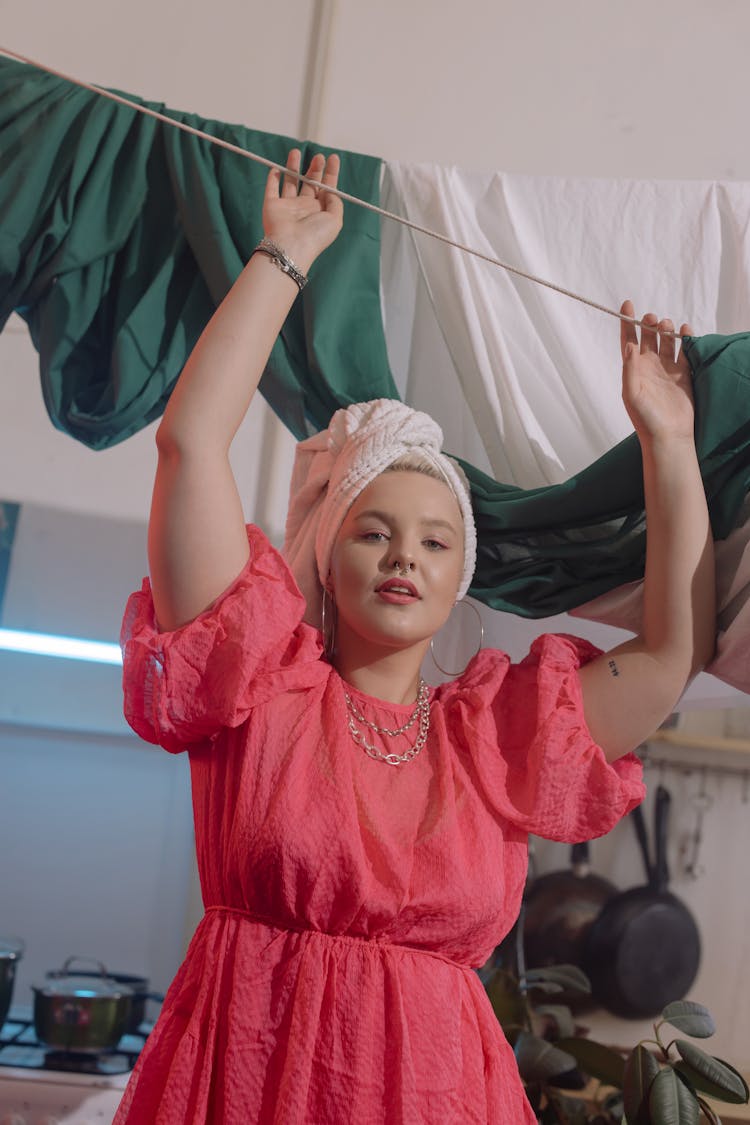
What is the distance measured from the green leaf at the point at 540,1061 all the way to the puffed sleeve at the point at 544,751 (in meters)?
0.81

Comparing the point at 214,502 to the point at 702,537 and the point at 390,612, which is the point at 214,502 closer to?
the point at 390,612

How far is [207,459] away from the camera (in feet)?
3.68

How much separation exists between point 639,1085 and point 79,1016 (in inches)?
35.8

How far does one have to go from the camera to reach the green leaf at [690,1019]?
63.4 inches

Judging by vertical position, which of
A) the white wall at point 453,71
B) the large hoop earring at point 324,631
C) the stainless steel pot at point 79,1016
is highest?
the white wall at point 453,71

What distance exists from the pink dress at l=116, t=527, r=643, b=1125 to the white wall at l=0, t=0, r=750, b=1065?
1.16m

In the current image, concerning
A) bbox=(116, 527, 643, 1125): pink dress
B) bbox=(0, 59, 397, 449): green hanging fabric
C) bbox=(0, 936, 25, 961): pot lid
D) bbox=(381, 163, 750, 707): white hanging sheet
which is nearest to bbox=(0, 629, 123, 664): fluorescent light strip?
bbox=(0, 936, 25, 961): pot lid

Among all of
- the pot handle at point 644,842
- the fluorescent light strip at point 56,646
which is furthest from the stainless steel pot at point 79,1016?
the pot handle at point 644,842

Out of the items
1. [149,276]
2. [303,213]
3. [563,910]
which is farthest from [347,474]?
[563,910]

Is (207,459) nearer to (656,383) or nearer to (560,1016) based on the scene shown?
(656,383)

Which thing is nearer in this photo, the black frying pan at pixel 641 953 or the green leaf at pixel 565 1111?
the green leaf at pixel 565 1111

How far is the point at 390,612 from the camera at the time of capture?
1188mm

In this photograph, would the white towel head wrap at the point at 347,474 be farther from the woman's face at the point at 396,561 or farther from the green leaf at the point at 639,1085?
the green leaf at the point at 639,1085

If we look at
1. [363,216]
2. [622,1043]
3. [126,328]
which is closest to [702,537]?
Answer: [363,216]
